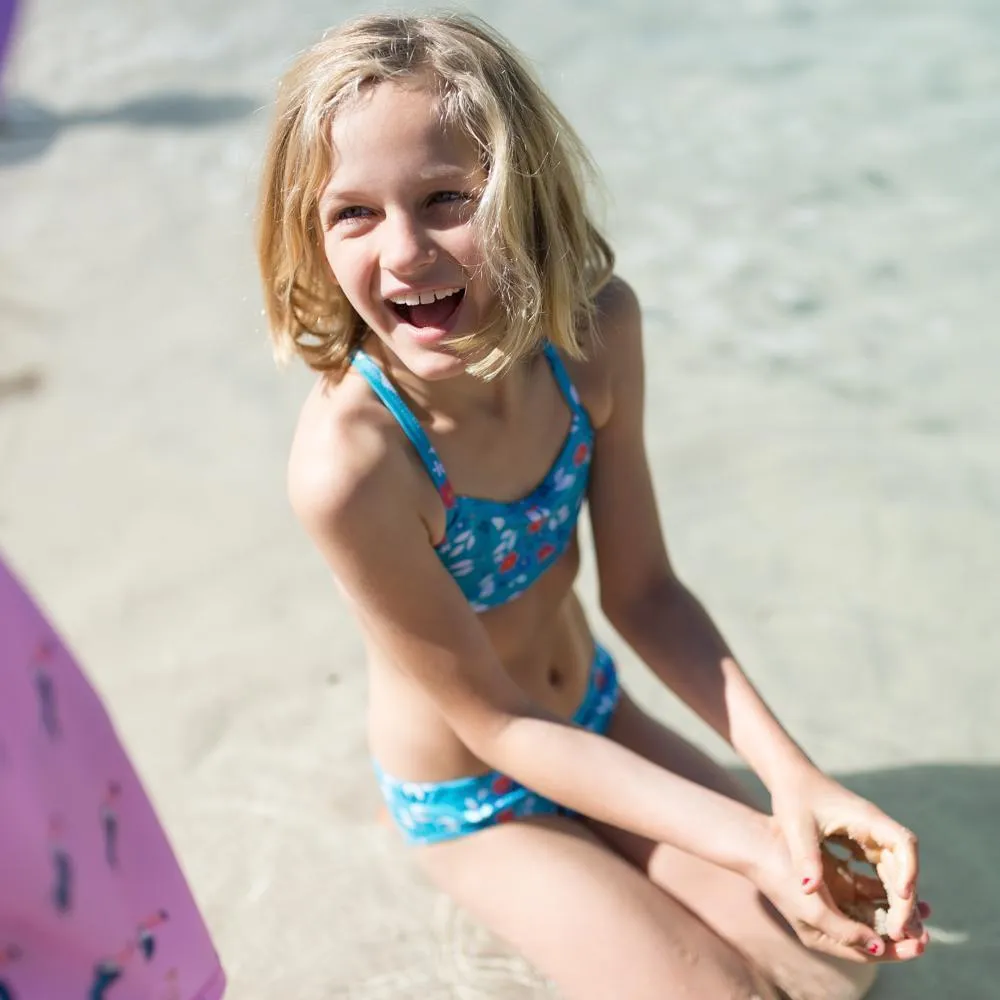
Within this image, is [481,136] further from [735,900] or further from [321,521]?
[735,900]

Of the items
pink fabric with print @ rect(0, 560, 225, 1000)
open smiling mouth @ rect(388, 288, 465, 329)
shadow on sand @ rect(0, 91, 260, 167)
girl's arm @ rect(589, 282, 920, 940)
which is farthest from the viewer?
shadow on sand @ rect(0, 91, 260, 167)

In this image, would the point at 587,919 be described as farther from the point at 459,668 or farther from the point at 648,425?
the point at 648,425

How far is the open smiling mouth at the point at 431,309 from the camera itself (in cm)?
199

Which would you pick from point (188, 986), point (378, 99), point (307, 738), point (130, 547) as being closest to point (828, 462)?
point (307, 738)

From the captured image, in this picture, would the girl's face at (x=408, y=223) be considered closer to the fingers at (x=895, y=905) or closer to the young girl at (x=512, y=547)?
the young girl at (x=512, y=547)

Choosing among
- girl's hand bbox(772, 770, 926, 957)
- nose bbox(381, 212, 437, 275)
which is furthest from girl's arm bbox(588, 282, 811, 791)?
nose bbox(381, 212, 437, 275)

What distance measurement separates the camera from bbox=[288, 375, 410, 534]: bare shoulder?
201 cm

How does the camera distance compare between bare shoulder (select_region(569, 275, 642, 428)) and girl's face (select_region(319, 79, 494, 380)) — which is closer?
girl's face (select_region(319, 79, 494, 380))

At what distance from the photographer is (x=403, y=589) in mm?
2070

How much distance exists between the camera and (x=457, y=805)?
2367mm

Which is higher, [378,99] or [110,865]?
[378,99]

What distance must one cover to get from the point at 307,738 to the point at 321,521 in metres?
1.07

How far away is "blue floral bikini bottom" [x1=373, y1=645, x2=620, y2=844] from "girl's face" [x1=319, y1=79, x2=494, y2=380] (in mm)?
751

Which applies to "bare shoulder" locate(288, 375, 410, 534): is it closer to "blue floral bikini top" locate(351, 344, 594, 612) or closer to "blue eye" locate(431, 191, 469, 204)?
"blue floral bikini top" locate(351, 344, 594, 612)
